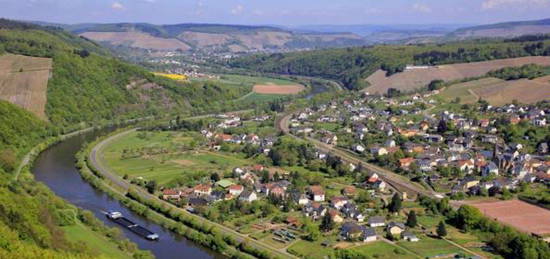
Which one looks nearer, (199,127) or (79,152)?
(79,152)

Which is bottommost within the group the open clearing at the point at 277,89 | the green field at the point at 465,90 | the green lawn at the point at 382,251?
the open clearing at the point at 277,89

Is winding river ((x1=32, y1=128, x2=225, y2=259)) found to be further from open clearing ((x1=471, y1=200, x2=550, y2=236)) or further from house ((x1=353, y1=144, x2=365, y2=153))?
house ((x1=353, y1=144, x2=365, y2=153))

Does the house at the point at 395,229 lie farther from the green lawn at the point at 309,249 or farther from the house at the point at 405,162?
the house at the point at 405,162

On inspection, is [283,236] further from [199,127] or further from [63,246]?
[199,127]

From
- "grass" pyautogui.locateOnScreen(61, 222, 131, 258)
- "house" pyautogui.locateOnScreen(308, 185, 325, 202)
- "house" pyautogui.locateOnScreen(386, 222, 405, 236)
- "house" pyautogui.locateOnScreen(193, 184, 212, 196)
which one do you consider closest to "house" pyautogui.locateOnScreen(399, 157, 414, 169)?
"house" pyautogui.locateOnScreen(308, 185, 325, 202)

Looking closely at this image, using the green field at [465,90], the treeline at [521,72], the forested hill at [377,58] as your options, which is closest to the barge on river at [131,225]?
the green field at [465,90]

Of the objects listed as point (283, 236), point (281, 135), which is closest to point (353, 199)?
point (283, 236)

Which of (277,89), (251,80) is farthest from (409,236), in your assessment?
(251,80)
